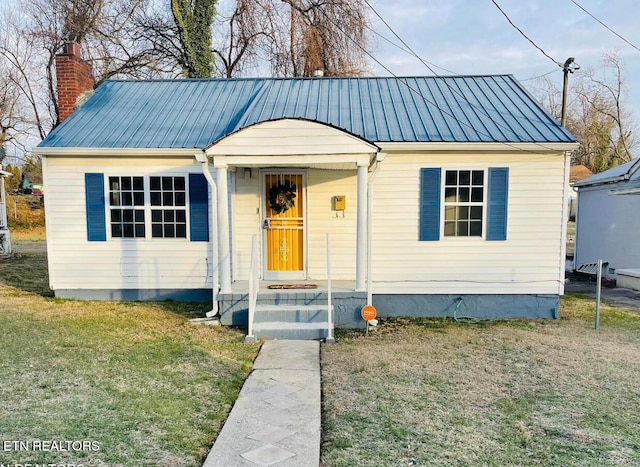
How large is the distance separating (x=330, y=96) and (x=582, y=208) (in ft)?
Answer: 29.3

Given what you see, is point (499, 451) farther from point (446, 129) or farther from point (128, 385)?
point (446, 129)

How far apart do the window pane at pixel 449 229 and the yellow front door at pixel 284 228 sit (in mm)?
2557

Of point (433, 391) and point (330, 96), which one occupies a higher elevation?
point (330, 96)

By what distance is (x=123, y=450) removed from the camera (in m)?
3.12

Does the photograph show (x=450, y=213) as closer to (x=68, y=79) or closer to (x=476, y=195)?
(x=476, y=195)

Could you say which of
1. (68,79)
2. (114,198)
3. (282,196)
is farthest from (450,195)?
(68,79)

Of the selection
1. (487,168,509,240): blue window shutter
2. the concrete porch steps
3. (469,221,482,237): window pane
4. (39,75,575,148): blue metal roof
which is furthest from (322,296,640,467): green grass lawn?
(39,75,575,148): blue metal roof

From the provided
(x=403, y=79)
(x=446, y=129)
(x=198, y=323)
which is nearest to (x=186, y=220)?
(x=198, y=323)

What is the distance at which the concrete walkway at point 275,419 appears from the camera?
121 inches

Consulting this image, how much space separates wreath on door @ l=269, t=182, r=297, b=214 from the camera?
25.0ft

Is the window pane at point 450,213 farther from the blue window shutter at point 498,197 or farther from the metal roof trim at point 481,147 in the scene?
the metal roof trim at point 481,147

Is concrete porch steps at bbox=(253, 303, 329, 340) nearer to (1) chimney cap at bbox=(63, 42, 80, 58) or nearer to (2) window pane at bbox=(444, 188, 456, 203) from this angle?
(2) window pane at bbox=(444, 188, 456, 203)

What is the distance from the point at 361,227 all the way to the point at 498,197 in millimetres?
2630

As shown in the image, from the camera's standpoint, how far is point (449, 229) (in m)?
7.46
